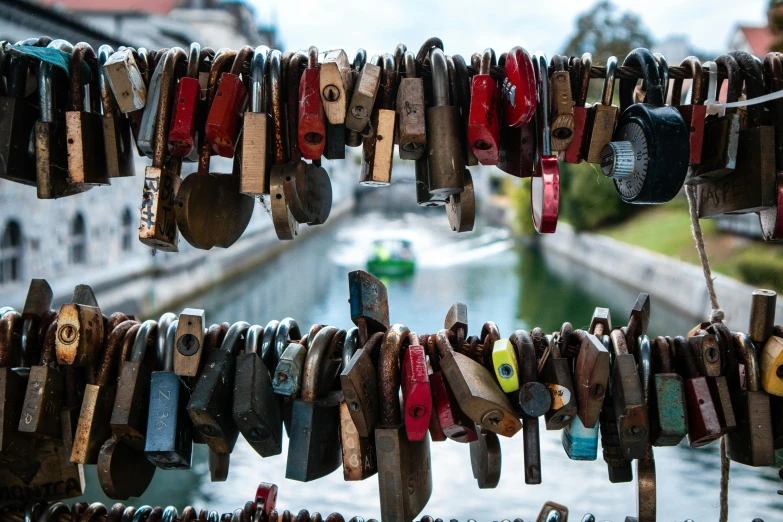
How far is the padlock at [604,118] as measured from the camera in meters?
0.69

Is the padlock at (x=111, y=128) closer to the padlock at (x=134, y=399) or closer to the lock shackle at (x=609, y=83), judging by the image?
the padlock at (x=134, y=399)

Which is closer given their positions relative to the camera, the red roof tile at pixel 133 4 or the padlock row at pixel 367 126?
the padlock row at pixel 367 126

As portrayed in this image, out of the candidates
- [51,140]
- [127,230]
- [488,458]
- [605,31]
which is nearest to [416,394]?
[488,458]

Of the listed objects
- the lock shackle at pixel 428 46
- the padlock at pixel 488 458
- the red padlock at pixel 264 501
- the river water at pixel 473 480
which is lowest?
the river water at pixel 473 480

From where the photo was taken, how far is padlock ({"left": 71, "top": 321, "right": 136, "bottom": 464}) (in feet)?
2.26

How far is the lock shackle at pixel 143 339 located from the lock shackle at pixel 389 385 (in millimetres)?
257

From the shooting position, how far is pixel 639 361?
28.0 inches

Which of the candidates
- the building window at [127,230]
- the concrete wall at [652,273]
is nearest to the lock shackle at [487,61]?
the concrete wall at [652,273]

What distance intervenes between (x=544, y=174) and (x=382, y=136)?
0.16 meters

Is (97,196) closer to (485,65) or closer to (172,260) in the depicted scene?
(172,260)

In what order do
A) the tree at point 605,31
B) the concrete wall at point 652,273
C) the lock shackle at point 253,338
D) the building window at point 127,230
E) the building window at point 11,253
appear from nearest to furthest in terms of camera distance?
the lock shackle at point 253,338 → the building window at point 11,253 → the concrete wall at point 652,273 → the building window at point 127,230 → the tree at point 605,31

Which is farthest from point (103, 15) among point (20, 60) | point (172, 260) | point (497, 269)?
point (20, 60)

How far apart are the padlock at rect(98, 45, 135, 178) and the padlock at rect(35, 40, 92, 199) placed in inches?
1.5

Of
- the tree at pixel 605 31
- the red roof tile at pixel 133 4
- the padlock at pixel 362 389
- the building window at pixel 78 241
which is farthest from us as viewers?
the tree at pixel 605 31
